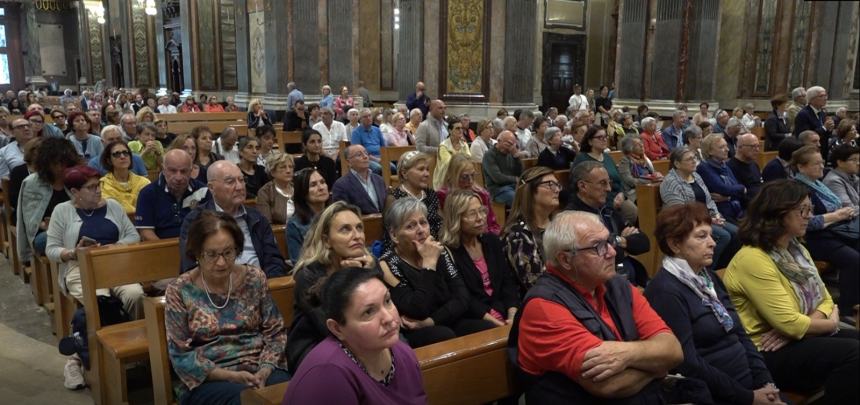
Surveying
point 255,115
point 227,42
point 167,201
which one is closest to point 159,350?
point 167,201

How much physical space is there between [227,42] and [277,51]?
249 inches

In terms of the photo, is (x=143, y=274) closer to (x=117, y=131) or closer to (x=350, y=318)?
(x=350, y=318)

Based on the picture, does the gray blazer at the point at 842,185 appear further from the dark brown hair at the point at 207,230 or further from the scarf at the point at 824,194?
the dark brown hair at the point at 207,230

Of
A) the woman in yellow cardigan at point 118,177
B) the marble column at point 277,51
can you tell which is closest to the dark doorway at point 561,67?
the marble column at point 277,51

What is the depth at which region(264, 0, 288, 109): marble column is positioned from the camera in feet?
46.0

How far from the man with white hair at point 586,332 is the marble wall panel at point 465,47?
9872 millimetres

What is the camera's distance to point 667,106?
569 inches

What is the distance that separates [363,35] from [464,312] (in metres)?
15.9

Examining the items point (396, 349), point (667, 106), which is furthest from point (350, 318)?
point (667, 106)

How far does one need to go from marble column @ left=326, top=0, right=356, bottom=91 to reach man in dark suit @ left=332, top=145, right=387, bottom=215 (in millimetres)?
9629

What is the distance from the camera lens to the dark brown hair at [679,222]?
10.2 ft

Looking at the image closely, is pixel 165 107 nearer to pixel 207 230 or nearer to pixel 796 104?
pixel 796 104

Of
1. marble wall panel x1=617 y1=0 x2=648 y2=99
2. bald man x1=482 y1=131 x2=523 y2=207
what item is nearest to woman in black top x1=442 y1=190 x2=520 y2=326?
bald man x1=482 y1=131 x2=523 y2=207

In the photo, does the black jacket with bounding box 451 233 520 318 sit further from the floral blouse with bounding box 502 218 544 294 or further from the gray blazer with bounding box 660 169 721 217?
the gray blazer with bounding box 660 169 721 217
